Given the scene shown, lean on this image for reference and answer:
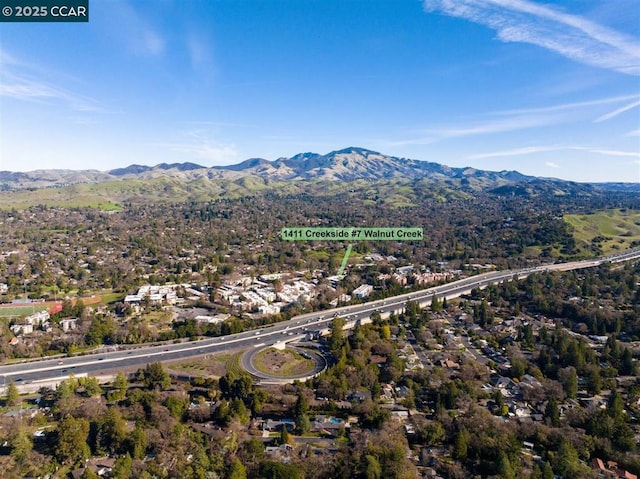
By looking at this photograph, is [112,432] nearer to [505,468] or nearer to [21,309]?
[505,468]

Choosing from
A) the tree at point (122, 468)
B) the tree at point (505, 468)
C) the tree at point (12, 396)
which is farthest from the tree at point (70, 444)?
the tree at point (505, 468)

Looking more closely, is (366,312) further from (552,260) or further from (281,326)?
(552,260)

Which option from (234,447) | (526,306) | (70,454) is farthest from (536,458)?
(526,306)

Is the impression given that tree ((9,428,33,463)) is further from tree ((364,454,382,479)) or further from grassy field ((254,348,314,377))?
tree ((364,454,382,479))

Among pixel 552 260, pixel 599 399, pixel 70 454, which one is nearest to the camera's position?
pixel 70 454

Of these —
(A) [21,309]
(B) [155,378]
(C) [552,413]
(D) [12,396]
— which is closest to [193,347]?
(B) [155,378]

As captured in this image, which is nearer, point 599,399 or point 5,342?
point 599,399

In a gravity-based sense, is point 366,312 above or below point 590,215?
below

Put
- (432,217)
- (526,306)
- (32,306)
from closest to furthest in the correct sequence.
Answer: (32,306) → (526,306) → (432,217)
